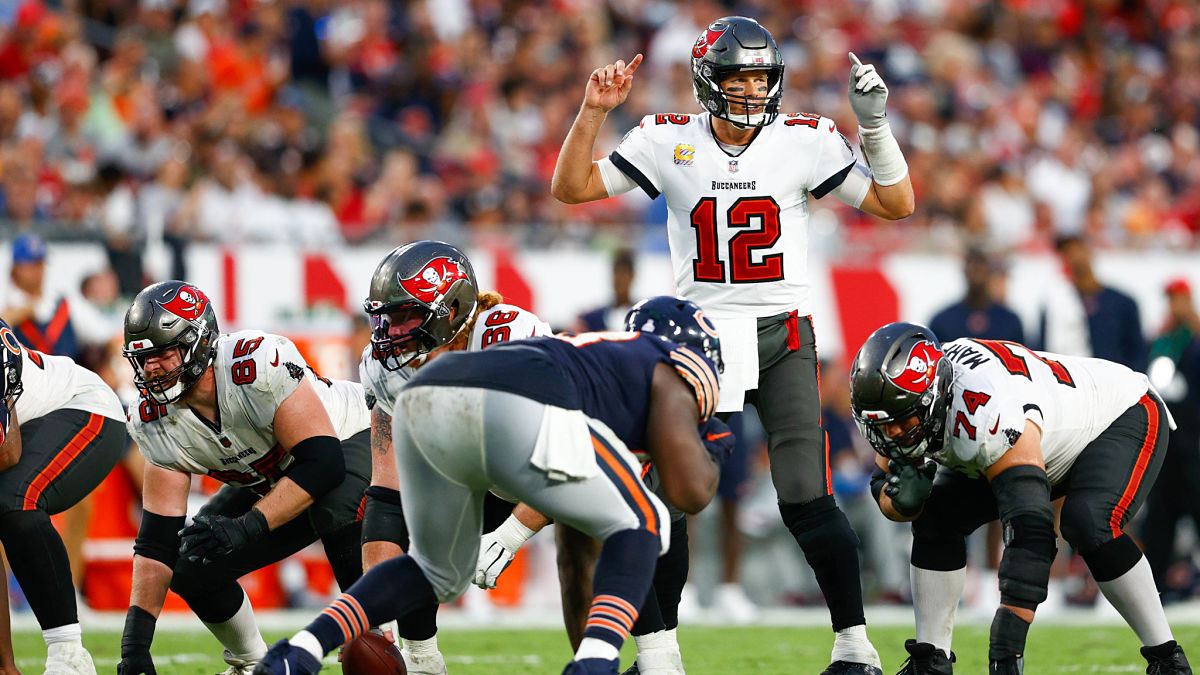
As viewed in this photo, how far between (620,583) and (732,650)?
343cm

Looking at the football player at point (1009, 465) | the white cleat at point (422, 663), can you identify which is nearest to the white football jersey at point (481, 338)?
the white cleat at point (422, 663)

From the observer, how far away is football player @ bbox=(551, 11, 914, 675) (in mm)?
5703

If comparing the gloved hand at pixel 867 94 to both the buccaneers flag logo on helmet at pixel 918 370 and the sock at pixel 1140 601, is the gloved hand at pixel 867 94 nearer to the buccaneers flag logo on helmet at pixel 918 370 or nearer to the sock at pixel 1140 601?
the buccaneers flag logo on helmet at pixel 918 370

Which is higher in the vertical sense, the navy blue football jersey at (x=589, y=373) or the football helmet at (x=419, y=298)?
the football helmet at (x=419, y=298)

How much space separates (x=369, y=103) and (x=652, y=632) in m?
9.23

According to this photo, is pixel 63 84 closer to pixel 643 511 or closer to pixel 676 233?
pixel 676 233

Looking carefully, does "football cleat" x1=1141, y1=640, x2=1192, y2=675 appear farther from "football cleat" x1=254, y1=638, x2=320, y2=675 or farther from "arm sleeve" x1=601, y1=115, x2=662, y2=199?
"football cleat" x1=254, y1=638, x2=320, y2=675

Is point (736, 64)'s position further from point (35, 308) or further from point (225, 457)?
point (35, 308)

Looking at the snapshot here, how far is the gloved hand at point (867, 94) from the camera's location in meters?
5.55

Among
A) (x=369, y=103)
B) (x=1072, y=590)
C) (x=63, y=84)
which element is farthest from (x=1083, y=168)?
(x=63, y=84)

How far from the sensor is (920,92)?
14.9m

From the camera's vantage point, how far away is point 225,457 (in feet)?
19.1

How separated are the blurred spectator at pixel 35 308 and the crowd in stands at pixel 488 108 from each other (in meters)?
0.92

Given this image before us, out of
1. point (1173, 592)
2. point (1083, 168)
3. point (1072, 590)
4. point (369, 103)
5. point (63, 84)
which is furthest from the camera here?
point (1083, 168)
